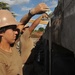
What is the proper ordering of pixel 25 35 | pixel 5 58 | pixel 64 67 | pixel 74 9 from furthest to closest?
1. pixel 64 67
2. pixel 25 35
3. pixel 74 9
4. pixel 5 58

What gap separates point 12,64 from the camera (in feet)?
11.0

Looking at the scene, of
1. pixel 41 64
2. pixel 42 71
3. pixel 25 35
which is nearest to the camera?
pixel 25 35

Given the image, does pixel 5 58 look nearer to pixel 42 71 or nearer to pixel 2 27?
pixel 2 27

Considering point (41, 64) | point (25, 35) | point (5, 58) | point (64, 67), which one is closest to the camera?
point (5, 58)

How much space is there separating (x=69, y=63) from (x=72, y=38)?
16.9ft

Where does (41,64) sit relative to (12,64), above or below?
below

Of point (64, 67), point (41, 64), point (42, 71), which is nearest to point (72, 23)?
point (64, 67)

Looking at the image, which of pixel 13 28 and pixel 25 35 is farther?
pixel 25 35

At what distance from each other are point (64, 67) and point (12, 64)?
5612 mm

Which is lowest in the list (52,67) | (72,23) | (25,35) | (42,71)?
(42,71)

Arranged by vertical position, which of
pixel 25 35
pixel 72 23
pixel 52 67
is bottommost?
pixel 52 67

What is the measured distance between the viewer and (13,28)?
3.36 metres

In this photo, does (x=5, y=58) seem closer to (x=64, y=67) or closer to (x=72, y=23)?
(x=72, y=23)

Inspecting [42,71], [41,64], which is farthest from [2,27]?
[41,64]
